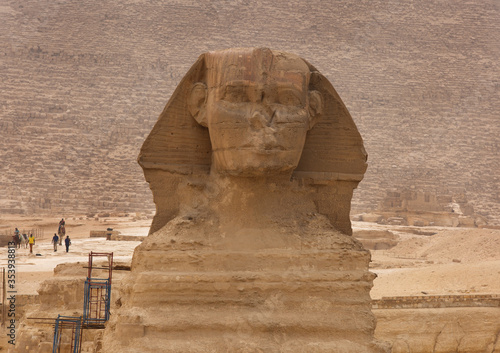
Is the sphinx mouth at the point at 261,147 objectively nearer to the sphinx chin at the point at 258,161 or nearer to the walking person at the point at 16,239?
the sphinx chin at the point at 258,161

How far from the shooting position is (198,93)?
9.52 feet

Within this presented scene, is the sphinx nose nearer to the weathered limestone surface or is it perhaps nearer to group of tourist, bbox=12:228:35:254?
the weathered limestone surface

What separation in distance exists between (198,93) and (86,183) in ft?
203

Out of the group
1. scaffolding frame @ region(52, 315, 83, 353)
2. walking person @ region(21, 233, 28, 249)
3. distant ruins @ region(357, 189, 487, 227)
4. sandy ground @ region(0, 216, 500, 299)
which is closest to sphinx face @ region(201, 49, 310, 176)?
scaffolding frame @ region(52, 315, 83, 353)

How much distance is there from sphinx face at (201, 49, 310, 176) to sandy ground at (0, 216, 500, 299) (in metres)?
3.80

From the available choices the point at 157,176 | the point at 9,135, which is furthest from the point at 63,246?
the point at 9,135

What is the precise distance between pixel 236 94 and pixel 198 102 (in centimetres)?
18

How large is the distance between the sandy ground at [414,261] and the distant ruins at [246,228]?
3634mm

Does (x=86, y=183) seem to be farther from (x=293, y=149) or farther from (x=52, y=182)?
(x=293, y=149)

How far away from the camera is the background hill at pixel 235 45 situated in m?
65.4

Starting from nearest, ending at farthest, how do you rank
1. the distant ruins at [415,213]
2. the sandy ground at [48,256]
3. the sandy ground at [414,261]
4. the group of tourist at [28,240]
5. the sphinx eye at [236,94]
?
the sphinx eye at [236,94], the sandy ground at [414,261], the sandy ground at [48,256], the group of tourist at [28,240], the distant ruins at [415,213]

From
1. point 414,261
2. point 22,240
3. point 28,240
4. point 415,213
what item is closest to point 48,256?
point 28,240

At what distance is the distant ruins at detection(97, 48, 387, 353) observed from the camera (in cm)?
265

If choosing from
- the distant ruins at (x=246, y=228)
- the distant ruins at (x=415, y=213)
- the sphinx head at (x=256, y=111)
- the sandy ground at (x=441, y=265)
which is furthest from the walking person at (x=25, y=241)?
the sphinx head at (x=256, y=111)
